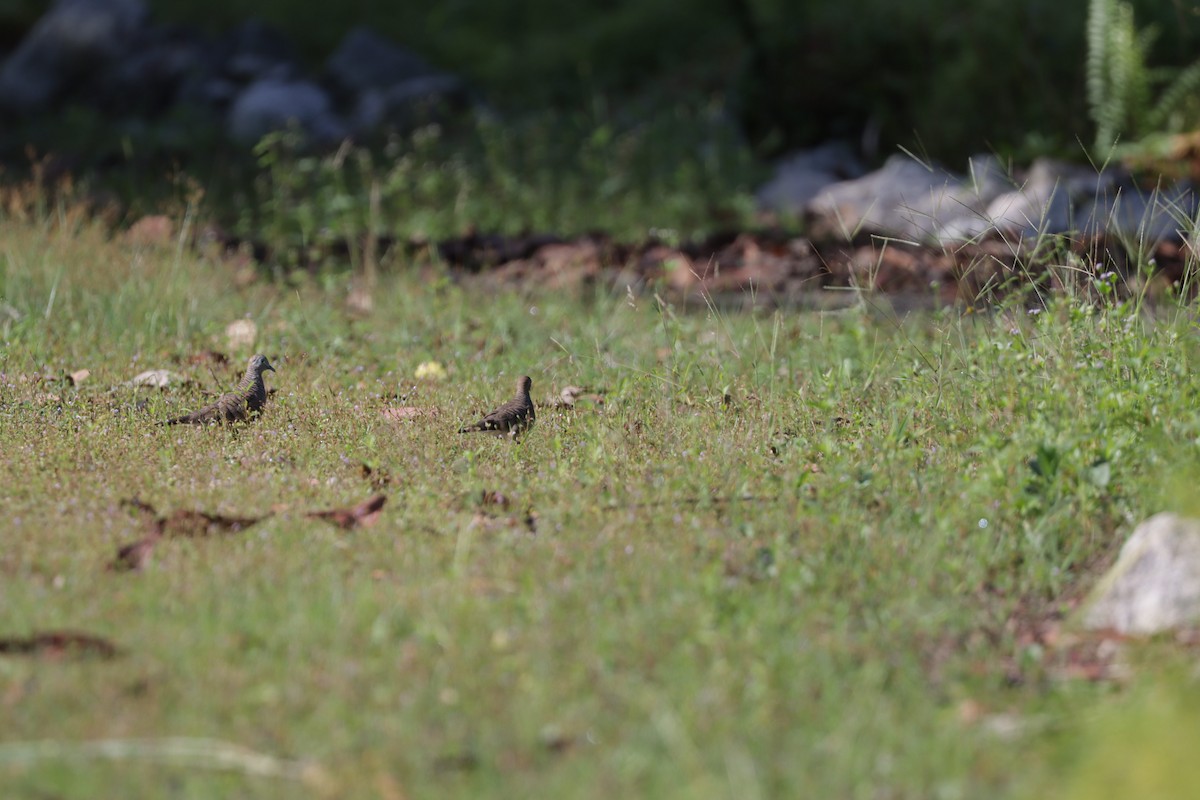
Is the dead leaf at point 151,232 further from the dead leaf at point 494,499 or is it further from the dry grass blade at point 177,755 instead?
the dry grass blade at point 177,755

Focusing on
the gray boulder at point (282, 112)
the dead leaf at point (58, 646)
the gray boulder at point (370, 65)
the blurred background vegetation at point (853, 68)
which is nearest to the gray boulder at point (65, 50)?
the gray boulder at point (282, 112)

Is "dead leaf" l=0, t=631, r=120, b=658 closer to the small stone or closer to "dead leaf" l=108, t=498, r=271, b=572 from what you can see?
"dead leaf" l=108, t=498, r=271, b=572

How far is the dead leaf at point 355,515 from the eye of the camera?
11.2 feet

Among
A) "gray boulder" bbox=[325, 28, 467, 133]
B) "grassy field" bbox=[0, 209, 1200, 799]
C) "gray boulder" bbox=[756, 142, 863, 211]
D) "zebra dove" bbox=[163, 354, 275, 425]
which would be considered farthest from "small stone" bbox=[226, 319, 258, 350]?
"gray boulder" bbox=[325, 28, 467, 133]

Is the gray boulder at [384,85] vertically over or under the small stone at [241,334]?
under

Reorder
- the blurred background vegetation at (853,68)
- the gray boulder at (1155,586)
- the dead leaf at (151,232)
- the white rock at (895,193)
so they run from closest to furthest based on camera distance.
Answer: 1. the gray boulder at (1155,586)
2. the dead leaf at (151,232)
3. the white rock at (895,193)
4. the blurred background vegetation at (853,68)

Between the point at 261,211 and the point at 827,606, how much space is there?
6829 mm

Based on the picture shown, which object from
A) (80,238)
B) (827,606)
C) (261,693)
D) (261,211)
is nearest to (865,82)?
(261,211)

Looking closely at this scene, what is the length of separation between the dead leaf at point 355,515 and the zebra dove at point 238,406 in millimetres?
982

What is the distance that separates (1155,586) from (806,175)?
7599mm

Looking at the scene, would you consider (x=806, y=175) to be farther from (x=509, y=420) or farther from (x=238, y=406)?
(x=238, y=406)

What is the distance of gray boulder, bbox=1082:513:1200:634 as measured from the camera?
9.39ft

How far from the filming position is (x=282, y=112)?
11914mm

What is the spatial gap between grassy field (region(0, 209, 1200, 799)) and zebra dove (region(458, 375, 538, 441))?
9 cm
